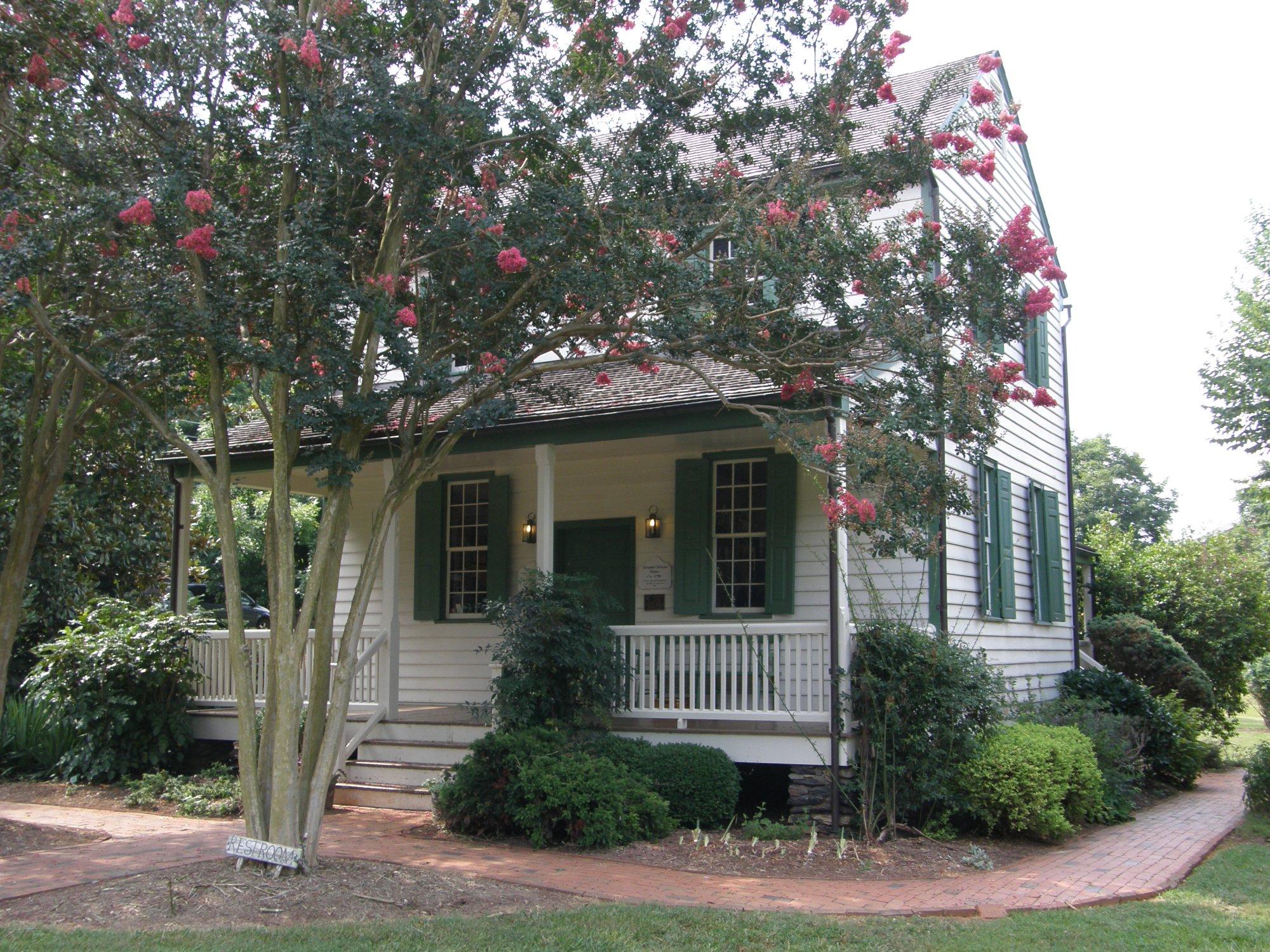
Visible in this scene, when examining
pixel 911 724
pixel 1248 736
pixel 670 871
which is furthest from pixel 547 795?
pixel 1248 736

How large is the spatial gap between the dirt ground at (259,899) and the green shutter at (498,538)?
5.46 m

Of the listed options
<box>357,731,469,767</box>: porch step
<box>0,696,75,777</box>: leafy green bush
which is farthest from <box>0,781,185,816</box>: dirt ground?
<box>357,731,469,767</box>: porch step

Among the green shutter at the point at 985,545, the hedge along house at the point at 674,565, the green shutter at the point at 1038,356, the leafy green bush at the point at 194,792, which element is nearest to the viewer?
the hedge along house at the point at 674,565

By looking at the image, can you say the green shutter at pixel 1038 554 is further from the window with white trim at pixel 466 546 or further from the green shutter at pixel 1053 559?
the window with white trim at pixel 466 546

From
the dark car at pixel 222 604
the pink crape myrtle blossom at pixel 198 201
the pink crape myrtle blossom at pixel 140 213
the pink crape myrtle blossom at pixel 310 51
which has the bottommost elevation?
the dark car at pixel 222 604

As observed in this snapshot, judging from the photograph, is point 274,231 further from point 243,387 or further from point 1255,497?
point 1255,497

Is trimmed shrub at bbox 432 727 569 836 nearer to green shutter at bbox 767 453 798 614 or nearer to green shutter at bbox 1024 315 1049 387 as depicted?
green shutter at bbox 767 453 798 614

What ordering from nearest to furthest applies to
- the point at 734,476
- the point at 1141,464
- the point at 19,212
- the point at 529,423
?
the point at 19,212 → the point at 529,423 → the point at 734,476 → the point at 1141,464

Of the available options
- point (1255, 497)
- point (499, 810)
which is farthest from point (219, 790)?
point (1255, 497)

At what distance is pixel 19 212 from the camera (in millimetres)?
7500

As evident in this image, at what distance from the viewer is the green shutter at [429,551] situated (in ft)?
43.3

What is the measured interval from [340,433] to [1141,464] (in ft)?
183

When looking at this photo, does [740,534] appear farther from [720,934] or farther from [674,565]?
[720,934]

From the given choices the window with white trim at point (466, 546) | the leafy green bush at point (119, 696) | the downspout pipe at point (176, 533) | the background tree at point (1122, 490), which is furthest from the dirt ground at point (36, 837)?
the background tree at point (1122, 490)
